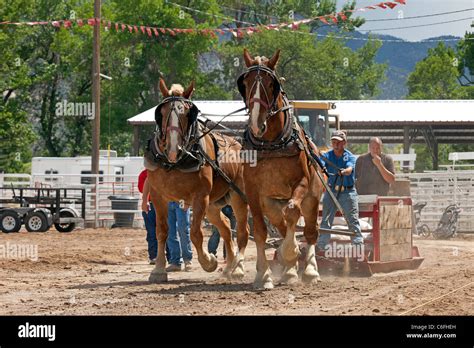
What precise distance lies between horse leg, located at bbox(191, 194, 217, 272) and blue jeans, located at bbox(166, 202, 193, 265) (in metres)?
2.00

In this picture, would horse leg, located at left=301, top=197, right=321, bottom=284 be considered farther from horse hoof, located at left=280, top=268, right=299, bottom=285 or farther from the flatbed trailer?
the flatbed trailer

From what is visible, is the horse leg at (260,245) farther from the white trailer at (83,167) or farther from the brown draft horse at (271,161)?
Answer: the white trailer at (83,167)

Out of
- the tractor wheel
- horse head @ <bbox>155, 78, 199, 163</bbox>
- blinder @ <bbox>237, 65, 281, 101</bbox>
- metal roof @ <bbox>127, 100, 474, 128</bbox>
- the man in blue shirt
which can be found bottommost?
the tractor wheel

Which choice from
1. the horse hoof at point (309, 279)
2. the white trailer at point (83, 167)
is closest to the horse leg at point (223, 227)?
the horse hoof at point (309, 279)

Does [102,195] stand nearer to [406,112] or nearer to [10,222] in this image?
[10,222]

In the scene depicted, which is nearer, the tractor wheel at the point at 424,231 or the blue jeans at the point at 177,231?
the blue jeans at the point at 177,231

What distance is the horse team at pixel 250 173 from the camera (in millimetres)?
12492

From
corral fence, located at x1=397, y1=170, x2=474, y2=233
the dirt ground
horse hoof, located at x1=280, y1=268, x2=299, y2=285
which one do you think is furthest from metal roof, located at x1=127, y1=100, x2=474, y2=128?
horse hoof, located at x1=280, y1=268, x2=299, y2=285

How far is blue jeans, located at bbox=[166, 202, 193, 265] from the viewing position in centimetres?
1566

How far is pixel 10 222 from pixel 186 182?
47.4 ft

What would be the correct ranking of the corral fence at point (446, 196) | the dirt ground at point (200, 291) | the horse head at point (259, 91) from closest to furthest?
the dirt ground at point (200, 291) → the horse head at point (259, 91) → the corral fence at point (446, 196)

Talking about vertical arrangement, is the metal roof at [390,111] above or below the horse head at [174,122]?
above

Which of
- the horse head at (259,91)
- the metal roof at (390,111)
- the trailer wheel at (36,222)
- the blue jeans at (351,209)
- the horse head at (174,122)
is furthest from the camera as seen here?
the metal roof at (390,111)

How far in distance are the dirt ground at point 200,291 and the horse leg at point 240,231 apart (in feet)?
0.79
